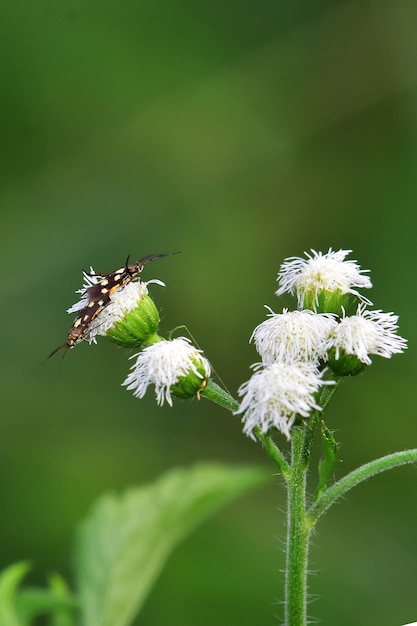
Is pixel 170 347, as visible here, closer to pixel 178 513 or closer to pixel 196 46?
pixel 178 513

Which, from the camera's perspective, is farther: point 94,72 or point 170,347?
point 94,72

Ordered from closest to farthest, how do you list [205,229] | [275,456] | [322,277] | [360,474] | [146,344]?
[360,474] → [275,456] → [322,277] → [146,344] → [205,229]

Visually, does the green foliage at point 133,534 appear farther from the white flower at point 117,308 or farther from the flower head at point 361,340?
the flower head at point 361,340

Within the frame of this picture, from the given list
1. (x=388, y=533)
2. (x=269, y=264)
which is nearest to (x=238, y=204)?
(x=269, y=264)

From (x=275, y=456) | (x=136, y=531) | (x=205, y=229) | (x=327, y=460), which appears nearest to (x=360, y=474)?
(x=327, y=460)

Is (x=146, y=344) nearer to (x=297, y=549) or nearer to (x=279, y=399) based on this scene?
(x=279, y=399)

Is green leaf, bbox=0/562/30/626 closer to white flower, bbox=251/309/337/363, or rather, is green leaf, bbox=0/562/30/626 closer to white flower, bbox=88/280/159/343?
white flower, bbox=88/280/159/343

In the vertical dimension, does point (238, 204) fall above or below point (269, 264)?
above
